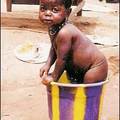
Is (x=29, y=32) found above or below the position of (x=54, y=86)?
below

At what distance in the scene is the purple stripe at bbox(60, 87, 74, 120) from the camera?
205cm

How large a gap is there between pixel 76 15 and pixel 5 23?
1101 mm

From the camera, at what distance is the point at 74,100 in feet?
6.81

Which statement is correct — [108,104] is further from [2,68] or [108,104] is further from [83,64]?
[2,68]

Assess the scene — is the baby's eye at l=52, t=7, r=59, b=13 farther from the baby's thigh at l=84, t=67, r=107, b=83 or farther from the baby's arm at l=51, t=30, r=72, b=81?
the baby's thigh at l=84, t=67, r=107, b=83

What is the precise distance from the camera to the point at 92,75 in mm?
2145

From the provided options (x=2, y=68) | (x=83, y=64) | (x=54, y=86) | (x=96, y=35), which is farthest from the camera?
(x=96, y=35)

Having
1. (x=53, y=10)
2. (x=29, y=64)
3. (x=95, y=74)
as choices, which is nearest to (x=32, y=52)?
(x=29, y=64)

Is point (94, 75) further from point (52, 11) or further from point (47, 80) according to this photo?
point (52, 11)

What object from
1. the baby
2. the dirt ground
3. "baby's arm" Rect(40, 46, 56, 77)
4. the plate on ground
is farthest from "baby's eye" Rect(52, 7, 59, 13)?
the plate on ground

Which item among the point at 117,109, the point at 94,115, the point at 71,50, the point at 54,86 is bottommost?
the point at 117,109

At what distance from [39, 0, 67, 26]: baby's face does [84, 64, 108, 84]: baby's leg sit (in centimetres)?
39

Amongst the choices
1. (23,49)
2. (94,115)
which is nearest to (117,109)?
(94,115)

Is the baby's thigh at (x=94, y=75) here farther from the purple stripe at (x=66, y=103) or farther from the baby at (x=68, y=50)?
the purple stripe at (x=66, y=103)
